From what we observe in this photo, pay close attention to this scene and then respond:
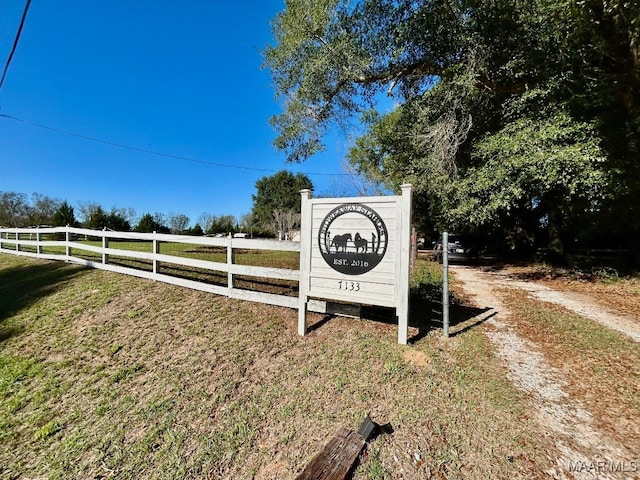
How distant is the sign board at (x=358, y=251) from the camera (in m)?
3.44

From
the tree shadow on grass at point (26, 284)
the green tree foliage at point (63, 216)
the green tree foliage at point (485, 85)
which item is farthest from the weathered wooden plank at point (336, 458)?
the green tree foliage at point (63, 216)

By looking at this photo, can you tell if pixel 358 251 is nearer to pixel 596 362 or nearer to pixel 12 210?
pixel 596 362

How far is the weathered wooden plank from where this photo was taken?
1.93 meters

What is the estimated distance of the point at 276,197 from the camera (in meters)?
39.7

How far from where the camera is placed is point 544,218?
1499 cm

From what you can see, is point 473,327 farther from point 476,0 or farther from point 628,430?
point 476,0

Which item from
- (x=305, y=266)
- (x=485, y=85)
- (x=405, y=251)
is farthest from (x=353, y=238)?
(x=485, y=85)

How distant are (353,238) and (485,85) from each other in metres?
6.27

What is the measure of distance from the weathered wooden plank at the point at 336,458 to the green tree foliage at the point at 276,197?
3617 centimetres

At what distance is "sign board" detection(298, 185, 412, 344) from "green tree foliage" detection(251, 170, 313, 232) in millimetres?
34268

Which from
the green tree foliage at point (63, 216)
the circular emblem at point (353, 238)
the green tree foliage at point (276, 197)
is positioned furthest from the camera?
the green tree foliage at point (276, 197)

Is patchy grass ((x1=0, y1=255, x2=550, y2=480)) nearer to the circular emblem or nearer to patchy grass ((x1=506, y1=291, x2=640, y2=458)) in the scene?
patchy grass ((x1=506, y1=291, x2=640, y2=458))

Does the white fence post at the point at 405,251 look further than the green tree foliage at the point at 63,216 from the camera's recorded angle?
No

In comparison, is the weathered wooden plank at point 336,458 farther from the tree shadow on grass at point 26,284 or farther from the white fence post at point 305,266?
the tree shadow on grass at point 26,284
